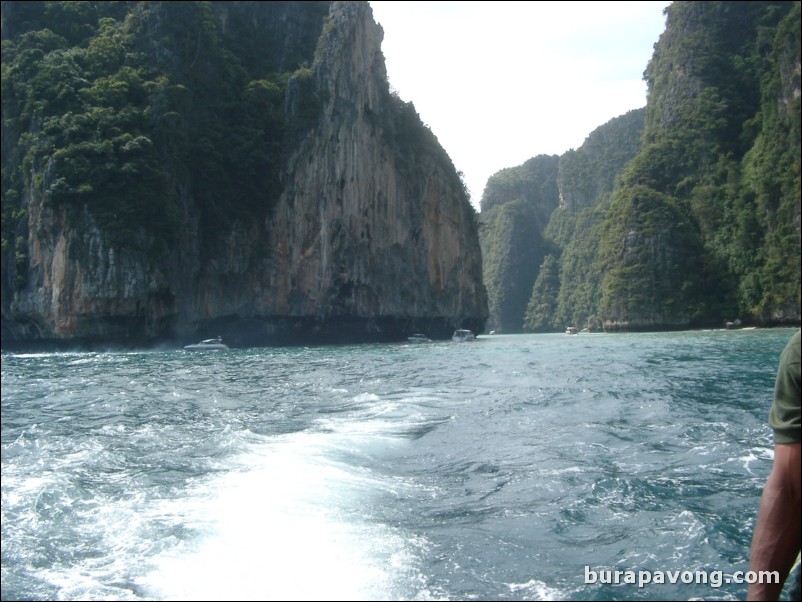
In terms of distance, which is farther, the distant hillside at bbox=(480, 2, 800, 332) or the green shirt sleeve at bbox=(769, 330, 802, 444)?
the distant hillside at bbox=(480, 2, 800, 332)

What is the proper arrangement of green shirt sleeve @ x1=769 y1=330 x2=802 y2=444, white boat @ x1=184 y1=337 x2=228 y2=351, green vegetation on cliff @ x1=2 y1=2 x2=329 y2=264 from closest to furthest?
1. green shirt sleeve @ x1=769 y1=330 x2=802 y2=444
2. green vegetation on cliff @ x1=2 y1=2 x2=329 y2=264
3. white boat @ x1=184 y1=337 x2=228 y2=351

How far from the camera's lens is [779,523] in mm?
3391

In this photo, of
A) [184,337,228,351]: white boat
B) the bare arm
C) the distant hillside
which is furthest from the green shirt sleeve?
the distant hillside

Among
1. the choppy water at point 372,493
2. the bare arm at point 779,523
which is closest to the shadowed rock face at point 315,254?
the choppy water at point 372,493

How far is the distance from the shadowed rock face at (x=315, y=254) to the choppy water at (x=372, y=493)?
27203 mm

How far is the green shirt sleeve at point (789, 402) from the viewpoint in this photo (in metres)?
3.30

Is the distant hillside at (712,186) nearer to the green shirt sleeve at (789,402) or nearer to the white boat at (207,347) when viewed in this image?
the white boat at (207,347)

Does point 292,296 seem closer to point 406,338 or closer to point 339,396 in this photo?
point 406,338

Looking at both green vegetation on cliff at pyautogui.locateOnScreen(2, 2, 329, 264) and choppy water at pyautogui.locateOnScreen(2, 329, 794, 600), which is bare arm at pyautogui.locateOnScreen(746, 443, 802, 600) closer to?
choppy water at pyautogui.locateOnScreen(2, 329, 794, 600)

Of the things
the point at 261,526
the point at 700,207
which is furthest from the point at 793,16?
the point at 261,526

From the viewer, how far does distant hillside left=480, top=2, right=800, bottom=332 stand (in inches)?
2365

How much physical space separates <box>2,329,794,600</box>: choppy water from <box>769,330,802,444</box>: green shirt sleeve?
189 centimetres

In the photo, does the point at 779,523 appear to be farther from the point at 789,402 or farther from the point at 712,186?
the point at 712,186

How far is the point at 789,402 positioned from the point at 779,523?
568 millimetres
